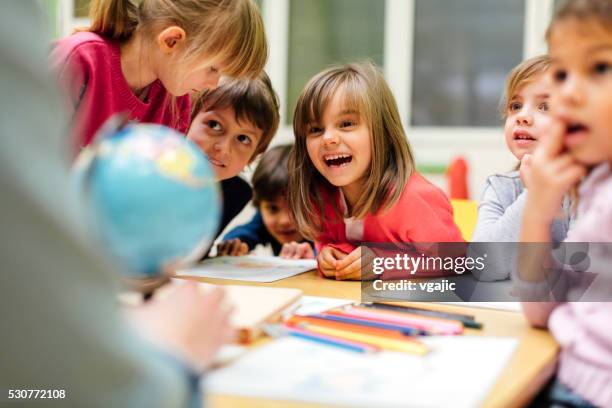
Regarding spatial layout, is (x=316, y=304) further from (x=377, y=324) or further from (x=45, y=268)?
(x=45, y=268)

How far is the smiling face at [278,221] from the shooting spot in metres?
2.17

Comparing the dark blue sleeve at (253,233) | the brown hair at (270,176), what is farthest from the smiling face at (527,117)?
the dark blue sleeve at (253,233)

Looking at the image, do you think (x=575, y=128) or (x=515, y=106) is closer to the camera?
(x=575, y=128)

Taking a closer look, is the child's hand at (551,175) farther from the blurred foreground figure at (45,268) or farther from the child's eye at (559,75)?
the blurred foreground figure at (45,268)

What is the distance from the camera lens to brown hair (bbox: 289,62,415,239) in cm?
148

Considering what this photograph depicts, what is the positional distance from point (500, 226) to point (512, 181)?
0.67 feet

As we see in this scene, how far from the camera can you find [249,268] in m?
1.40

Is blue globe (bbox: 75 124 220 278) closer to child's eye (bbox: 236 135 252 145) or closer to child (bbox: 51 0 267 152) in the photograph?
child (bbox: 51 0 267 152)

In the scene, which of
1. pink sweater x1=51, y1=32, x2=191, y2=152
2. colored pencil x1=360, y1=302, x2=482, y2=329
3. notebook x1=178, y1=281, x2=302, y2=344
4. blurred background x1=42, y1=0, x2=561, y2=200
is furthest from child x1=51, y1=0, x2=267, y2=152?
blurred background x1=42, y1=0, x2=561, y2=200

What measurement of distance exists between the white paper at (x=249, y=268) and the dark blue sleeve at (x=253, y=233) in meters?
0.53

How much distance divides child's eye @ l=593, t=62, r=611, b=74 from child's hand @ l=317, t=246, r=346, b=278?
0.71 m

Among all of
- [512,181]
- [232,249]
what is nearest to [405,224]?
[512,181]

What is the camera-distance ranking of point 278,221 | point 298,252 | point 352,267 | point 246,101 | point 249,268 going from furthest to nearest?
point 278,221 < point 298,252 < point 246,101 < point 249,268 < point 352,267

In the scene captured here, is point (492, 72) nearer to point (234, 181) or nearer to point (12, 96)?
point (234, 181)
